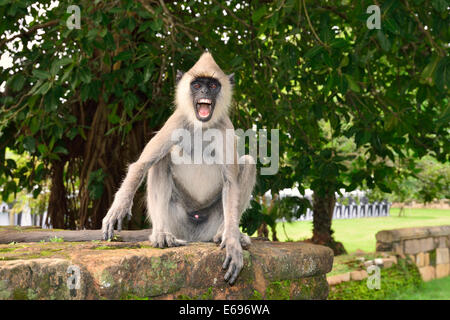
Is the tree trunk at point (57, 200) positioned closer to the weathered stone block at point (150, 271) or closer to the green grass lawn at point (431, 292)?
the weathered stone block at point (150, 271)

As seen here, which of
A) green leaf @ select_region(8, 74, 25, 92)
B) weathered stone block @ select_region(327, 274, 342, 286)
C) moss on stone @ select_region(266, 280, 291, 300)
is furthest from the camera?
weathered stone block @ select_region(327, 274, 342, 286)

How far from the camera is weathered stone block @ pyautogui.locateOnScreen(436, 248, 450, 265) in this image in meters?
12.7

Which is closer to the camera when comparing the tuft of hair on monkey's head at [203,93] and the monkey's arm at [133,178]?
the monkey's arm at [133,178]

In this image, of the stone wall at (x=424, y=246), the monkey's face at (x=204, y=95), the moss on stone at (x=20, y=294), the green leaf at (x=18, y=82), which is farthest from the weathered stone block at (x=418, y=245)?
the moss on stone at (x=20, y=294)

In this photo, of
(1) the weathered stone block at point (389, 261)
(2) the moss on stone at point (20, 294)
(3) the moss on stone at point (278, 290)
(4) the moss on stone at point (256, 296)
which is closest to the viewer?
(2) the moss on stone at point (20, 294)

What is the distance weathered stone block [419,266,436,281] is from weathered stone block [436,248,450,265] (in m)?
0.36

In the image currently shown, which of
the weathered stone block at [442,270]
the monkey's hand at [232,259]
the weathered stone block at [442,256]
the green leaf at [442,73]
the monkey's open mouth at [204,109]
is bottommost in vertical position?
the weathered stone block at [442,270]

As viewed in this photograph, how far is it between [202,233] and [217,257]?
2.13 feet

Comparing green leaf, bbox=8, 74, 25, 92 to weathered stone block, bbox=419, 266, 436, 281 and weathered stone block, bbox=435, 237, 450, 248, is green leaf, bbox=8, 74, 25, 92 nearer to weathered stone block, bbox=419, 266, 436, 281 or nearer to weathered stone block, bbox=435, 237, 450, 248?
weathered stone block, bbox=419, 266, 436, 281

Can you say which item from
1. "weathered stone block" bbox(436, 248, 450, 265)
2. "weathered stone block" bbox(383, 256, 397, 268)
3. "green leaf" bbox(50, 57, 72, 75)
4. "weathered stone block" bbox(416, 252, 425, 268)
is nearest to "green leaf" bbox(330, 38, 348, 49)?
"green leaf" bbox(50, 57, 72, 75)

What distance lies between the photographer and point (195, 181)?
11.6 ft

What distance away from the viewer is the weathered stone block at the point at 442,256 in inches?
499

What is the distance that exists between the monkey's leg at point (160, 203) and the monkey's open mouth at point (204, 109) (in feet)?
1.38

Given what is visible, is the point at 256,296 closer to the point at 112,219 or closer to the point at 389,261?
the point at 112,219
